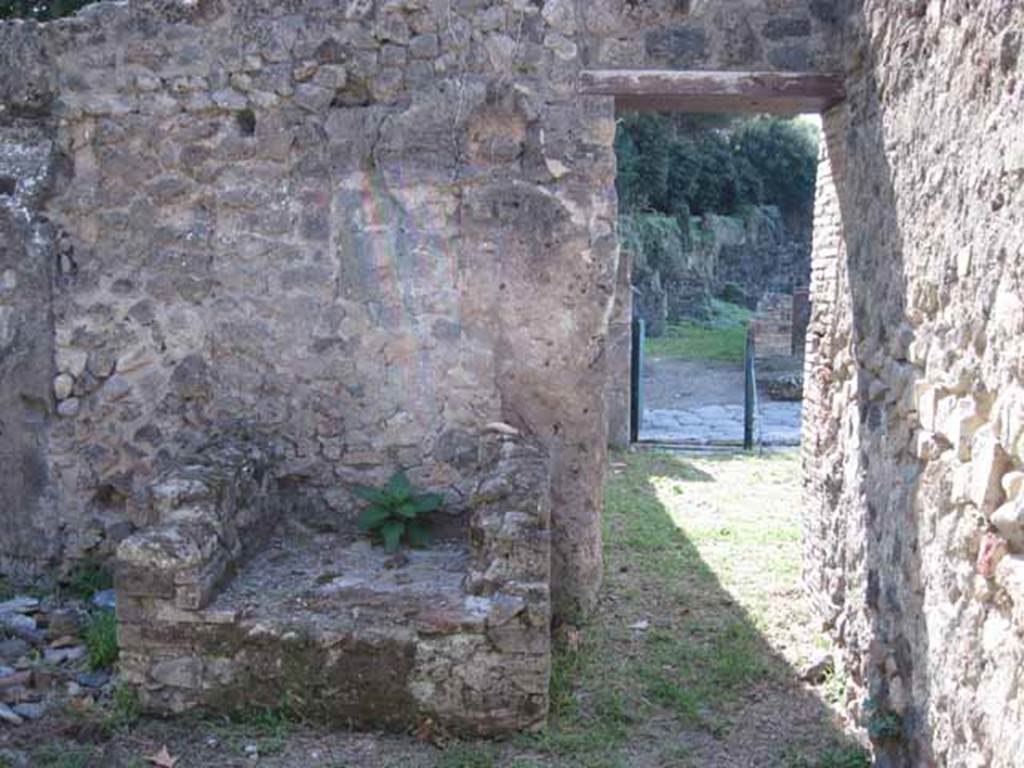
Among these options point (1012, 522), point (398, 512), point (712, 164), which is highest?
point (712, 164)

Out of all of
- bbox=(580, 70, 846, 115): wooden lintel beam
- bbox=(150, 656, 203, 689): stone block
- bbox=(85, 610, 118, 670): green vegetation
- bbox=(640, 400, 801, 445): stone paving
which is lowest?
bbox=(640, 400, 801, 445): stone paving

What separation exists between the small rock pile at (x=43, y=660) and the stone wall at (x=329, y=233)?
0.40 metres

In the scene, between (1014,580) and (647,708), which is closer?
(1014,580)

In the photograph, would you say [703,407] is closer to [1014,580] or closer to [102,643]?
[102,643]

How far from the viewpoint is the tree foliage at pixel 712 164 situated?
81.7 ft

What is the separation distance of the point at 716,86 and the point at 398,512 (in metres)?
2.52

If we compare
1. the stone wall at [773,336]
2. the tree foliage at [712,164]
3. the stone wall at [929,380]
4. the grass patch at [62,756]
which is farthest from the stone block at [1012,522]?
the tree foliage at [712,164]

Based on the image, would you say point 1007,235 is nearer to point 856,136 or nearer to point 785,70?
point 856,136

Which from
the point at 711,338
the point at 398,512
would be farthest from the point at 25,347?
the point at 711,338

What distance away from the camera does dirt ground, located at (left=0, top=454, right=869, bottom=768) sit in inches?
169

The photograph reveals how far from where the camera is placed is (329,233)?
564 cm

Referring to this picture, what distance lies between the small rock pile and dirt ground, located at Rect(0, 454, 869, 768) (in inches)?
5.1

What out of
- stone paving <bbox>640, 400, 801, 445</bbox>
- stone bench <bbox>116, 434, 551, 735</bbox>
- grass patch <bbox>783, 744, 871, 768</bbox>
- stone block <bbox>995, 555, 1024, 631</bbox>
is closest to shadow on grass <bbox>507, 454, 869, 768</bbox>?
grass patch <bbox>783, 744, 871, 768</bbox>

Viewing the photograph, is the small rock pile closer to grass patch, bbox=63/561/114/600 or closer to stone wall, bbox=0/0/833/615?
grass patch, bbox=63/561/114/600
